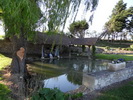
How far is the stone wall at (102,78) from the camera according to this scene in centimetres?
550

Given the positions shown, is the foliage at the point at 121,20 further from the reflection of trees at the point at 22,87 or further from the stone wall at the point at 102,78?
the reflection of trees at the point at 22,87

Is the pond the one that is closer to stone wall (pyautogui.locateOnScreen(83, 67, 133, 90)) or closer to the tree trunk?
stone wall (pyautogui.locateOnScreen(83, 67, 133, 90))

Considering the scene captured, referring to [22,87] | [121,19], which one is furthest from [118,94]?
[121,19]

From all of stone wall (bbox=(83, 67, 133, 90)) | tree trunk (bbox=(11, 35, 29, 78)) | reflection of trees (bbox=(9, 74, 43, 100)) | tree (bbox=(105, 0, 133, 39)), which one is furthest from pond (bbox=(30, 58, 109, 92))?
tree (bbox=(105, 0, 133, 39))

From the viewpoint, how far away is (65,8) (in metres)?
2.98

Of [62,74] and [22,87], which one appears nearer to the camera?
[22,87]

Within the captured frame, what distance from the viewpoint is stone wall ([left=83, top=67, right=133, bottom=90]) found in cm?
550

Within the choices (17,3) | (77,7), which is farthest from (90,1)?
(17,3)

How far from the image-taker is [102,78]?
5754mm

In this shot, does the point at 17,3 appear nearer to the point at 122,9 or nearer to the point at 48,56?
the point at 48,56

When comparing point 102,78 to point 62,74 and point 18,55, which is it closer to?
point 62,74

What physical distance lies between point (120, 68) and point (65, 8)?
552 centimetres

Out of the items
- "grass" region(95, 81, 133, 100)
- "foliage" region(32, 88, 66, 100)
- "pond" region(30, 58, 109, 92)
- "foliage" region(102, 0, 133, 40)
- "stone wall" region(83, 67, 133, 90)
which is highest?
"foliage" region(102, 0, 133, 40)

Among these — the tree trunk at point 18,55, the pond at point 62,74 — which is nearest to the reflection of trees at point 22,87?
the tree trunk at point 18,55
